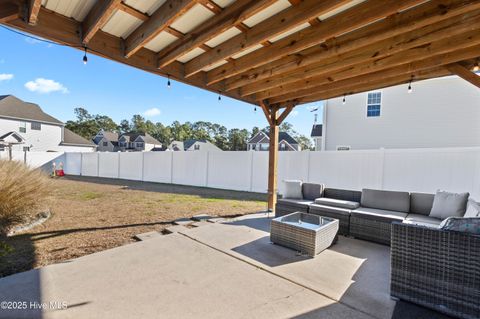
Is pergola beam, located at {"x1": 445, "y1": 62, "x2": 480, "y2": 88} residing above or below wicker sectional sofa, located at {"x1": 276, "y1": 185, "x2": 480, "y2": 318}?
above

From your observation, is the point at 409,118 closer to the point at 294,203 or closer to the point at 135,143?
the point at 294,203

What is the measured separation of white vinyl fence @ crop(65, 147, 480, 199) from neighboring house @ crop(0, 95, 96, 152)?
9.97 m

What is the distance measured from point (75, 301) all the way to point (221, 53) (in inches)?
131

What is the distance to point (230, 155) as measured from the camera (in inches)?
395

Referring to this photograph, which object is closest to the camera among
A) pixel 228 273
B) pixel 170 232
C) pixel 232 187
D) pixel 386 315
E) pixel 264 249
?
pixel 386 315

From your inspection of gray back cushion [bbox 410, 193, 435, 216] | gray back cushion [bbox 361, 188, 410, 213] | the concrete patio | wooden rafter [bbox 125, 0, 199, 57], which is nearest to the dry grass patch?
the concrete patio

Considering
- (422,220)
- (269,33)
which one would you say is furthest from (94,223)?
(422,220)

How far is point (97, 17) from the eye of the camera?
8.00 ft

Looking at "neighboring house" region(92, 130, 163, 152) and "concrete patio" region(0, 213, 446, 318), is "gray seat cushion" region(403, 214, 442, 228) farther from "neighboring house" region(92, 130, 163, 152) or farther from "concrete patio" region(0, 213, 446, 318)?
"neighboring house" region(92, 130, 163, 152)

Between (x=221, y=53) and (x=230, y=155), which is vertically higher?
(x=221, y=53)

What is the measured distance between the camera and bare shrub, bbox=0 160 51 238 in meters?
3.88

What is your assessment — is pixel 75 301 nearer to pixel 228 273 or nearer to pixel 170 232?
pixel 228 273

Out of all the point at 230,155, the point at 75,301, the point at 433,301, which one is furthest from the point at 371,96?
the point at 75,301

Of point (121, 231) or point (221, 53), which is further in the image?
point (121, 231)
